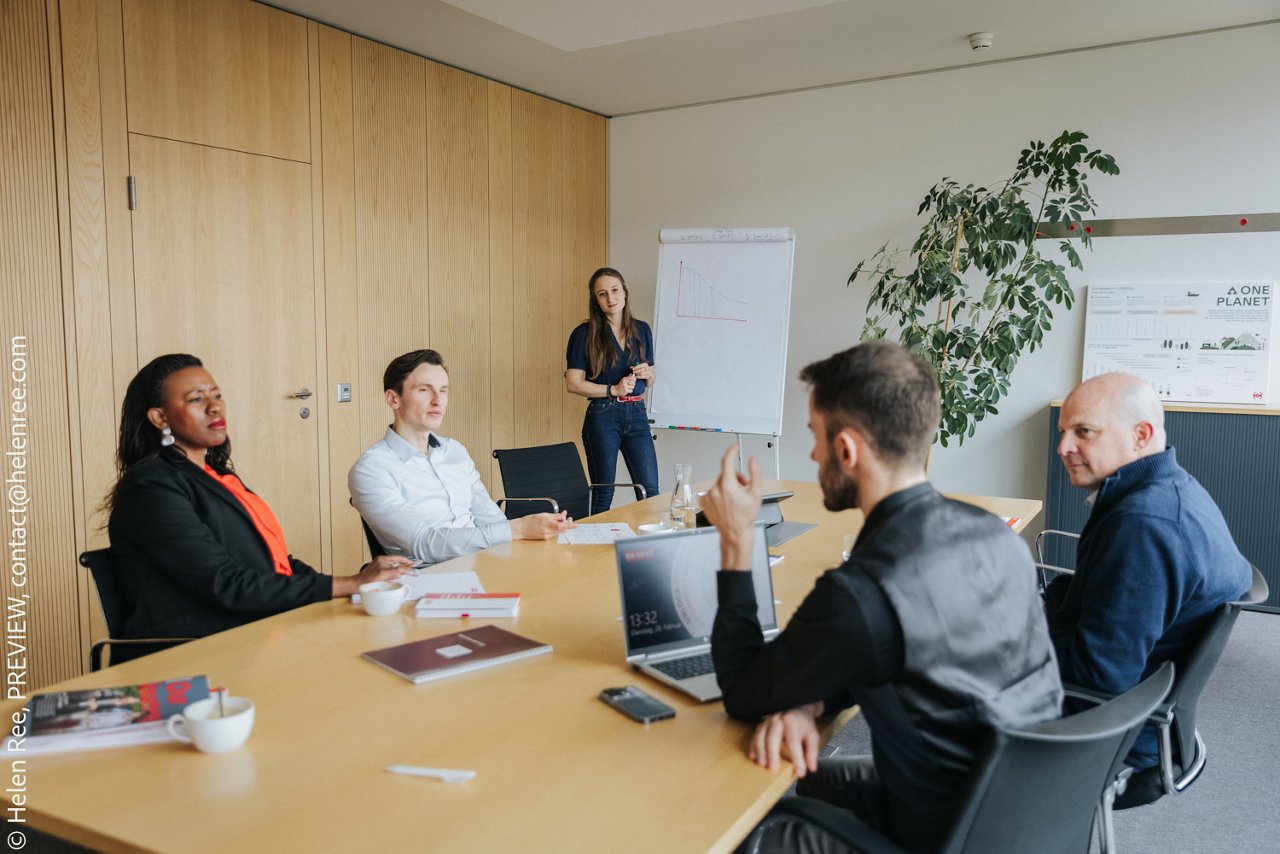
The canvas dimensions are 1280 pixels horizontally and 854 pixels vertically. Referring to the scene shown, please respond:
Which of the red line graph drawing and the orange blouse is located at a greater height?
the red line graph drawing

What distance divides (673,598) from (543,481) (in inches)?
96.0

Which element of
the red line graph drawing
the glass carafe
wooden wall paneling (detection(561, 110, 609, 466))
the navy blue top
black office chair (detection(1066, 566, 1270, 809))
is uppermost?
wooden wall paneling (detection(561, 110, 609, 466))

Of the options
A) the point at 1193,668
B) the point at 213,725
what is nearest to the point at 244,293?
the point at 213,725

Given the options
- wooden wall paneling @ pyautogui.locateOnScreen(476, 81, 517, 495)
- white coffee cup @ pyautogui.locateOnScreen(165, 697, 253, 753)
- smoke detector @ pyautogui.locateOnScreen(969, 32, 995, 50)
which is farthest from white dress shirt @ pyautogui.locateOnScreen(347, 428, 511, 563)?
smoke detector @ pyautogui.locateOnScreen(969, 32, 995, 50)

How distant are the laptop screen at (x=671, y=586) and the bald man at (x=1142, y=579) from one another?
66 centimetres

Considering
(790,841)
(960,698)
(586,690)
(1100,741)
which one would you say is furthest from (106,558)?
(1100,741)

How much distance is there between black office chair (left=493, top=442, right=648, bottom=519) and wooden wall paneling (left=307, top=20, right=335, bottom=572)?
1.09 metres

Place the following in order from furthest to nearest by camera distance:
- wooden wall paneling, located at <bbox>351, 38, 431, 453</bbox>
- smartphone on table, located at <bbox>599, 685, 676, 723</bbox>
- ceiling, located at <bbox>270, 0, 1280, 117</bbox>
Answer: wooden wall paneling, located at <bbox>351, 38, 431, 453</bbox>
ceiling, located at <bbox>270, 0, 1280, 117</bbox>
smartphone on table, located at <bbox>599, 685, 676, 723</bbox>

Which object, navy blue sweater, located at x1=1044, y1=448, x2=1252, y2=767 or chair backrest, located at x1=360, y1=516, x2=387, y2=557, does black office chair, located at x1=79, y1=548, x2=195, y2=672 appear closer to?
chair backrest, located at x1=360, y1=516, x2=387, y2=557

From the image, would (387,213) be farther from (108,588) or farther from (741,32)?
(108,588)

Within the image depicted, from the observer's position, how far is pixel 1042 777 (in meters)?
1.27

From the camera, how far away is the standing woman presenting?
16.5 ft

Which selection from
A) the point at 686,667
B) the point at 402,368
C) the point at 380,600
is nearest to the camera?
the point at 686,667

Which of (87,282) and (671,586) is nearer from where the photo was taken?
(671,586)
